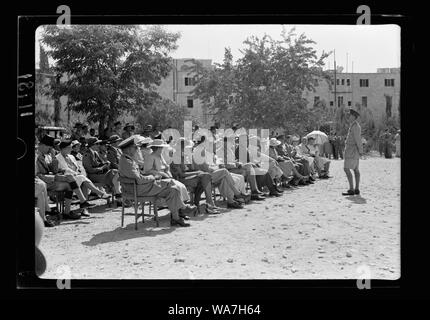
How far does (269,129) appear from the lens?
463 inches

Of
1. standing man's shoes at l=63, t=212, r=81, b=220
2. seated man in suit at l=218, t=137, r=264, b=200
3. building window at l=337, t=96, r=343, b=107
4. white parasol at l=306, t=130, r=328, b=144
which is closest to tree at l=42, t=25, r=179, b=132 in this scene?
standing man's shoes at l=63, t=212, r=81, b=220

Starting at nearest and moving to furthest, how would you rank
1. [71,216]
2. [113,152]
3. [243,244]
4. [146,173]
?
[243,244] < [146,173] < [71,216] < [113,152]

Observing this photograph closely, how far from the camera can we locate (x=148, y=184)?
6816 mm

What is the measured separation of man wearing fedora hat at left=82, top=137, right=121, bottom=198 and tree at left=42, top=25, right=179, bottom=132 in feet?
3.30

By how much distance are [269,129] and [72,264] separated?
7427 mm

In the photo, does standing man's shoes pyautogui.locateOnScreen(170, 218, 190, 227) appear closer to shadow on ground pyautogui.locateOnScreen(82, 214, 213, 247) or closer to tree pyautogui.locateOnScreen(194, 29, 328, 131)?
shadow on ground pyautogui.locateOnScreen(82, 214, 213, 247)

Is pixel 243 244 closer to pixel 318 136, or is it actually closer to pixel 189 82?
pixel 189 82

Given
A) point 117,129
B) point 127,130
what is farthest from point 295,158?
point 117,129

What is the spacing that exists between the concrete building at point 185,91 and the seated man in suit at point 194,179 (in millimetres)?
1049

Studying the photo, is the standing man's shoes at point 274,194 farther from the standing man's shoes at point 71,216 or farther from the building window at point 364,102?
the standing man's shoes at point 71,216

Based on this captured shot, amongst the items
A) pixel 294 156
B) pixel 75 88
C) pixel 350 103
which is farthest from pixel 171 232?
pixel 294 156

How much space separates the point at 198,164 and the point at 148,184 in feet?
5.68

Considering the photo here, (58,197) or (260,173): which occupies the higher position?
(260,173)
